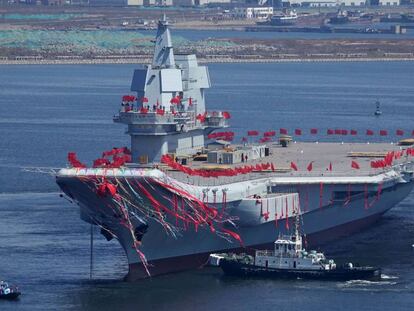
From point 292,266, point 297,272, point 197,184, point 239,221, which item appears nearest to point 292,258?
point 292,266

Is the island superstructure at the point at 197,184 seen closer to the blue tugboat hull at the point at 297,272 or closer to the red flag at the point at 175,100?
the red flag at the point at 175,100

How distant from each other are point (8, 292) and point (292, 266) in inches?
486

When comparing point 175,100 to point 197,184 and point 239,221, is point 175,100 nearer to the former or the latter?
point 197,184

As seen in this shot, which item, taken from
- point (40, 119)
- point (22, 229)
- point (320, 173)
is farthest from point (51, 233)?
point (40, 119)

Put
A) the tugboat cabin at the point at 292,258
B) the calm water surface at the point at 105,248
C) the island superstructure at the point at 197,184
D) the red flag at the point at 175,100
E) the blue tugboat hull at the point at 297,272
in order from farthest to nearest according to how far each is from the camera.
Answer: the red flag at the point at 175,100
the tugboat cabin at the point at 292,258
the blue tugboat hull at the point at 297,272
the island superstructure at the point at 197,184
the calm water surface at the point at 105,248

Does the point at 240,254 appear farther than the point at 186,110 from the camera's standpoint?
No

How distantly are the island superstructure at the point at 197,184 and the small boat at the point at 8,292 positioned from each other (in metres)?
5.22

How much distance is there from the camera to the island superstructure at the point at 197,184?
7275 centimetres

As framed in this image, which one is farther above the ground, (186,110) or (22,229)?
(186,110)

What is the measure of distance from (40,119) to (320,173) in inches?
2285

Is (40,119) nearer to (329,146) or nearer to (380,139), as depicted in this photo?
(380,139)

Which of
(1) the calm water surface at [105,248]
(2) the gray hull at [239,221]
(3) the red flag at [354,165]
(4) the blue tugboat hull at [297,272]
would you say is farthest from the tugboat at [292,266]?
(3) the red flag at [354,165]

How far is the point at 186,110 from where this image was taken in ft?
276

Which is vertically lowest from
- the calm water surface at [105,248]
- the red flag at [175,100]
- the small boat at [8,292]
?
the calm water surface at [105,248]
